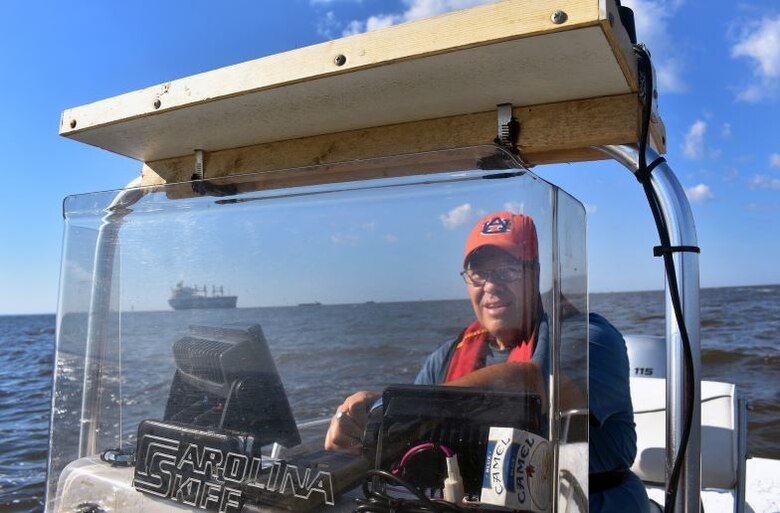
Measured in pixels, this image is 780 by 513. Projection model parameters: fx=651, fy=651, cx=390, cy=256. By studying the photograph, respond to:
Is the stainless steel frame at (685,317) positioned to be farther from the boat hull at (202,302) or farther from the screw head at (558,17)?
the boat hull at (202,302)

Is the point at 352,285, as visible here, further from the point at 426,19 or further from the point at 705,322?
the point at 705,322

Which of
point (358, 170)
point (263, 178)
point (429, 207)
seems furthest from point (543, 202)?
point (263, 178)

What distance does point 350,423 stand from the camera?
Answer: 123cm

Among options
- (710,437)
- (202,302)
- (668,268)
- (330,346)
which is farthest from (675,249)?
(710,437)

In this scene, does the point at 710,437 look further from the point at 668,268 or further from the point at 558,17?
the point at 558,17

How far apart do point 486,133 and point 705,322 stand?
81.2 ft

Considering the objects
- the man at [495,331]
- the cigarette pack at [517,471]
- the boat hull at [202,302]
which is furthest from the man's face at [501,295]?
the boat hull at [202,302]

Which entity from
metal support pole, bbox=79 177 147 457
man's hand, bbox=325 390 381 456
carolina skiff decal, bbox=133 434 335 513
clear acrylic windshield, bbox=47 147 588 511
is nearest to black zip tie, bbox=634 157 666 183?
clear acrylic windshield, bbox=47 147 588 511

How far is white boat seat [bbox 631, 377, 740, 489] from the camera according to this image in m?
2.67

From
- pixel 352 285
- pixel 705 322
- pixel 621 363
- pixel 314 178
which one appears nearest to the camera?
pixel 352 285

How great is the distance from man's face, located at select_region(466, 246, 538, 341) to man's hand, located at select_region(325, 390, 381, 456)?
0.87 ft

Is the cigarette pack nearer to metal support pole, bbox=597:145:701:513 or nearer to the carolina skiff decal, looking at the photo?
the carolina skiff decal

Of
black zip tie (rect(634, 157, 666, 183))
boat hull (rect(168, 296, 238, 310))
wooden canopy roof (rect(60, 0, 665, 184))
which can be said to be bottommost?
boat hull (rect(168, 296, 238, 310))

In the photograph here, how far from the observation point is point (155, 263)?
148 centimetres
